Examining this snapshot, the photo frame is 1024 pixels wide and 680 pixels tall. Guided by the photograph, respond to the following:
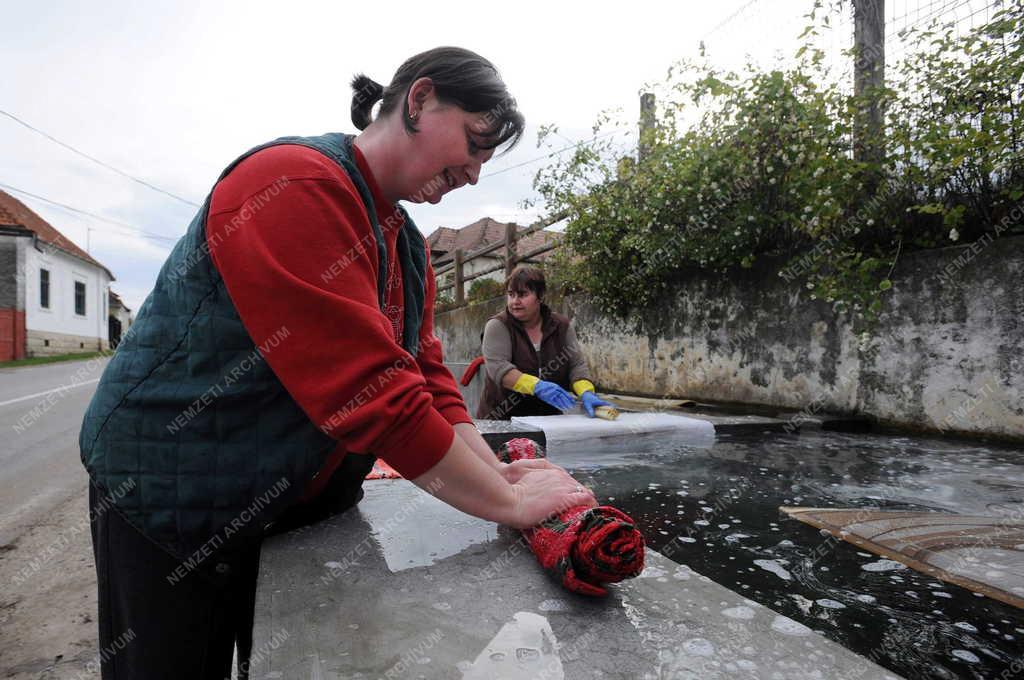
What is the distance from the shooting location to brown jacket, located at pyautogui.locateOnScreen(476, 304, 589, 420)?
381 cm

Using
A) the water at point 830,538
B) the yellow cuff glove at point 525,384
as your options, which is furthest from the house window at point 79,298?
the water at point 830,538

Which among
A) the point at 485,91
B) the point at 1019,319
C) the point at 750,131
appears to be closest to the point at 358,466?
the point at 485,91

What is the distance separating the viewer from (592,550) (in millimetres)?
986

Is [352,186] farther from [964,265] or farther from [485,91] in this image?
[964,265]

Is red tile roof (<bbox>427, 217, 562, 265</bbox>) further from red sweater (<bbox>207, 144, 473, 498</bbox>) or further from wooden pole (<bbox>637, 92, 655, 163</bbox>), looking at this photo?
red sweater (<bbox>207, 144, 473, 498</bbox>)

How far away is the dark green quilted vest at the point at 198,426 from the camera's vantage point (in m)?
0.92

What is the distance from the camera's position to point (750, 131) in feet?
14.4

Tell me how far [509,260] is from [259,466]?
8385 millimetres

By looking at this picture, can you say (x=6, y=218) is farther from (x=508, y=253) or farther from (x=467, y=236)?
(x=508, y=253)

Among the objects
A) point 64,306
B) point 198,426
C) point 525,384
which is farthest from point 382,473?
point 64,306

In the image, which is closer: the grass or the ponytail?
the ponytail

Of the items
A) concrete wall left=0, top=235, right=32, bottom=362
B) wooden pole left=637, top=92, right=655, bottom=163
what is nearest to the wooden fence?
wooden pole left=637, top=92, right=655, bottom=163

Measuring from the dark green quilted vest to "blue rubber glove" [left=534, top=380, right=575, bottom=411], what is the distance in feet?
8.65

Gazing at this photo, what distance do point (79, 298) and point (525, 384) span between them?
27.8 metres
